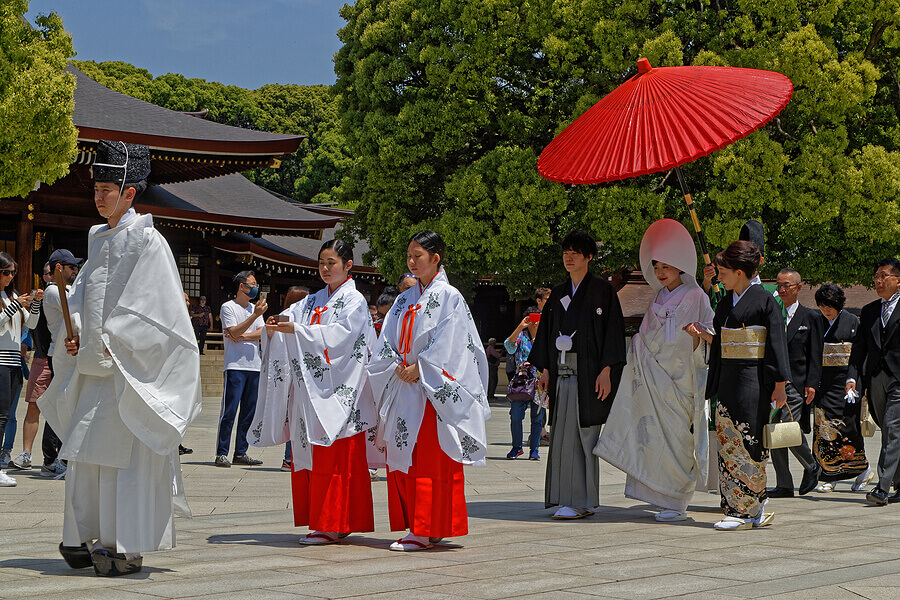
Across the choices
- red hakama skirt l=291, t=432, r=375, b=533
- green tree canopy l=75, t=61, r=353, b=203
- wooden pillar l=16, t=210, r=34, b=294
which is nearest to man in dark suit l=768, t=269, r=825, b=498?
red hakama skirt l=291, t=432, r=375, b=533

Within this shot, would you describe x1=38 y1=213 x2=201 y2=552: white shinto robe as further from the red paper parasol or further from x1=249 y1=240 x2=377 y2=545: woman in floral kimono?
the red paper parasol

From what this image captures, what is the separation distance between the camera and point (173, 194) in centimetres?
2403

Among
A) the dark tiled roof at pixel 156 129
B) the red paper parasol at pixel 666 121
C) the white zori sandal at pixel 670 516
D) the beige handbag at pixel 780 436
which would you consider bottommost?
the white zori sandal at pixel 670 516

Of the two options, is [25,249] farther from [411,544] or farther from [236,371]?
[411,544]

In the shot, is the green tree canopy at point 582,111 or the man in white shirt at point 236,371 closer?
the man in white shirt at point 236,371

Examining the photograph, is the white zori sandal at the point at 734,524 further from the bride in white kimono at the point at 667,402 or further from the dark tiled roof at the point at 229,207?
the dark tiled roof at the point at 229,207

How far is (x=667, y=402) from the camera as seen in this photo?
6.60 metres

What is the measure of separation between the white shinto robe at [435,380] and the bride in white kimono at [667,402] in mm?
1508

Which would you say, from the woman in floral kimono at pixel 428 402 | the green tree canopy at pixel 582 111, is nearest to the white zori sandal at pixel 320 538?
the woman in floral kimono at pixel 428 402

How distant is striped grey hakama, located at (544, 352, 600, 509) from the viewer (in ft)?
21.2

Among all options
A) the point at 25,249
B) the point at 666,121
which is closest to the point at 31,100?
the point at 25,249

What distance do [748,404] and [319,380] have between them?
2706mm

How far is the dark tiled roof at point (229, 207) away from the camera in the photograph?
21562 millimetres

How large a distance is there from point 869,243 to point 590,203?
547 centimetres
